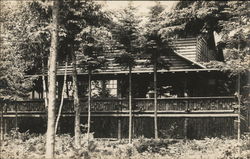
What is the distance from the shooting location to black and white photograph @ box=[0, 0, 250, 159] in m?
18.1

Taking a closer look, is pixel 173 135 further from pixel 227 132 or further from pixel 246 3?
pixel 246 3

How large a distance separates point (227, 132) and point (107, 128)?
24.3 ft

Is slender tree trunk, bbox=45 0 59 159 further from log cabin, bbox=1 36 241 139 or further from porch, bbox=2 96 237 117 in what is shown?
porch, bbox=2 96 237 117

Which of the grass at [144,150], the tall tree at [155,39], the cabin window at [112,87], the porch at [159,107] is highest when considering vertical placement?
the tall tree at [155,39]

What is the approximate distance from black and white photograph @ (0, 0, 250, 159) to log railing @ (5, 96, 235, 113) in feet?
0.20

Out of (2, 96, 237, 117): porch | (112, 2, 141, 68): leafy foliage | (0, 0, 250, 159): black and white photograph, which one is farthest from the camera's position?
(2, 96, 237, 117): porch

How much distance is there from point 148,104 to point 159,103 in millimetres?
681

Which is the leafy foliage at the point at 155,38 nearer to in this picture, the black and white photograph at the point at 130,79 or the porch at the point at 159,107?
the black and white photograph at the point at 130,79

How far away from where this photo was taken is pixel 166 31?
2039 centimetres

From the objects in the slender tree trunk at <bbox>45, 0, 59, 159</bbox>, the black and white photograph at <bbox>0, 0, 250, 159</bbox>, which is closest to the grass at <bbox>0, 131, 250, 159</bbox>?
the black and white photograph at <bbox>0, 0, 250, 159</bbox>

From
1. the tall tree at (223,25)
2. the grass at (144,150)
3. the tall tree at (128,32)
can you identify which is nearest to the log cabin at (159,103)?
the tall tree at (128,32)

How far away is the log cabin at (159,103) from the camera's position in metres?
23.2

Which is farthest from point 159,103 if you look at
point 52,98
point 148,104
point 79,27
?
point 52,98

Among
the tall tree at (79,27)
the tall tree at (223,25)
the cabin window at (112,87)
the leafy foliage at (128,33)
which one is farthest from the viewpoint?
the cabin window at (112,87)
